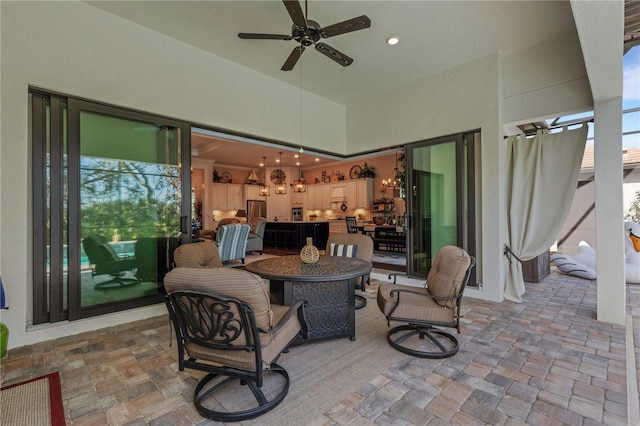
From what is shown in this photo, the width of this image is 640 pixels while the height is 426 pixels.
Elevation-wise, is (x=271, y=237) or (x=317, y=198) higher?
(x=317, y=198)

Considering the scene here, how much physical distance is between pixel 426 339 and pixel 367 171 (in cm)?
853

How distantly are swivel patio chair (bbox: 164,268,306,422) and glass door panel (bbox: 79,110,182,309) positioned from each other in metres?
2.33

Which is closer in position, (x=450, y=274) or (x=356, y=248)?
(x=450, y=274)

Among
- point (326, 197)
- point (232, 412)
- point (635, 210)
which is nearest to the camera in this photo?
point (232, 412)

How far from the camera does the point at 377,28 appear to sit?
369 centimetres

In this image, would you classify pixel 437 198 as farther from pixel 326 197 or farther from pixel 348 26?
pixel 326 197

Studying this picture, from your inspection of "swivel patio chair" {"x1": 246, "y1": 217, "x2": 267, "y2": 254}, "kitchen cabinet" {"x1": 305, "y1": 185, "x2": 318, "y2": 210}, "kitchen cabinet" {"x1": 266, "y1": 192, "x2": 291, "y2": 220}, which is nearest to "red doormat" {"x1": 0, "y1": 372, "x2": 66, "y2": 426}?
"swivel patio chair" {"x1": 246, "y1": 217, "x2": 267, "y2": 254}

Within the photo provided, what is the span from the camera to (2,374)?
238cm

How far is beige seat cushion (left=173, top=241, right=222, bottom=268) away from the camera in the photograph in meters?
3.20

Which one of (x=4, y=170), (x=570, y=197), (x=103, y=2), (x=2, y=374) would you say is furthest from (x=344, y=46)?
(x=2, y=374)

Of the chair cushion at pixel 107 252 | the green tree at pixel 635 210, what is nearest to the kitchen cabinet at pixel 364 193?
the green tree at pixel 635 210

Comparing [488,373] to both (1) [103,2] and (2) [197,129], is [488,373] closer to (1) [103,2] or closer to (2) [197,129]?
(2) [197,129]

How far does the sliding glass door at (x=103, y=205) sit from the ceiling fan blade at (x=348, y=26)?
245 centimetres

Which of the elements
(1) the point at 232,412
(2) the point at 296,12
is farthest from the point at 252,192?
(1) the point at 232,412
